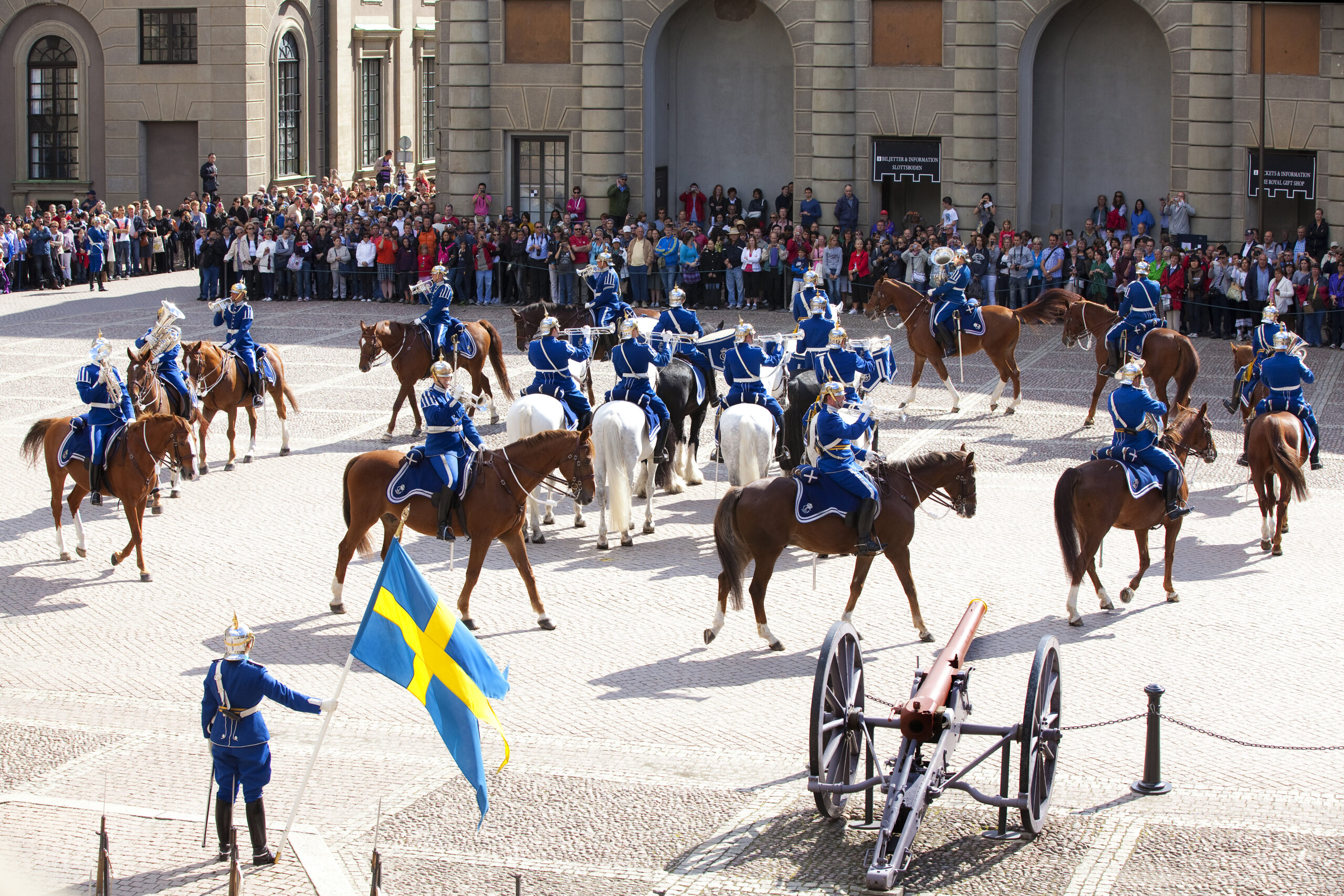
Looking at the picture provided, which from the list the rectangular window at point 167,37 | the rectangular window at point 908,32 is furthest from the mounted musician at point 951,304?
the rectangular window at point 167,37

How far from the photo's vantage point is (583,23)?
39.9 m

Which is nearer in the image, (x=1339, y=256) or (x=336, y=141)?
(x=1339, y=256)

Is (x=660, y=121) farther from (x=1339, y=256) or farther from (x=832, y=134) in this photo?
(x=1339, y=256)

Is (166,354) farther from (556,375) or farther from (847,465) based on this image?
(847,465)

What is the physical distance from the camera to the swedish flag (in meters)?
10.8

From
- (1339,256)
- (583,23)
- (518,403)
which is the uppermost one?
(583,23)

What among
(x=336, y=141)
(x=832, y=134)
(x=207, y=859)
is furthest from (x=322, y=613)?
(x=336, y=141)

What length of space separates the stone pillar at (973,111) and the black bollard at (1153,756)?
26.7 m

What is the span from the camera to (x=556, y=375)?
68.4 ft

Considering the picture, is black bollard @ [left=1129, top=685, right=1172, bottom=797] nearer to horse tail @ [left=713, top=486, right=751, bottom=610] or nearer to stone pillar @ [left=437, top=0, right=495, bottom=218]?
horse tail @ [left=713, top=486, right=751, bottom=610]

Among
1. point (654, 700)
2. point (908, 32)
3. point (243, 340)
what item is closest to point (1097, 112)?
point (908, 32)

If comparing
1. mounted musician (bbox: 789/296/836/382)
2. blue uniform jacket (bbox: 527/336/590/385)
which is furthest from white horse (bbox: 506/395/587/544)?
mounted musician (bbox: 789/296/836/382)

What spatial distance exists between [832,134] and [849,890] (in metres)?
30.1

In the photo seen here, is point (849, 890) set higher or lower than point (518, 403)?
lower
